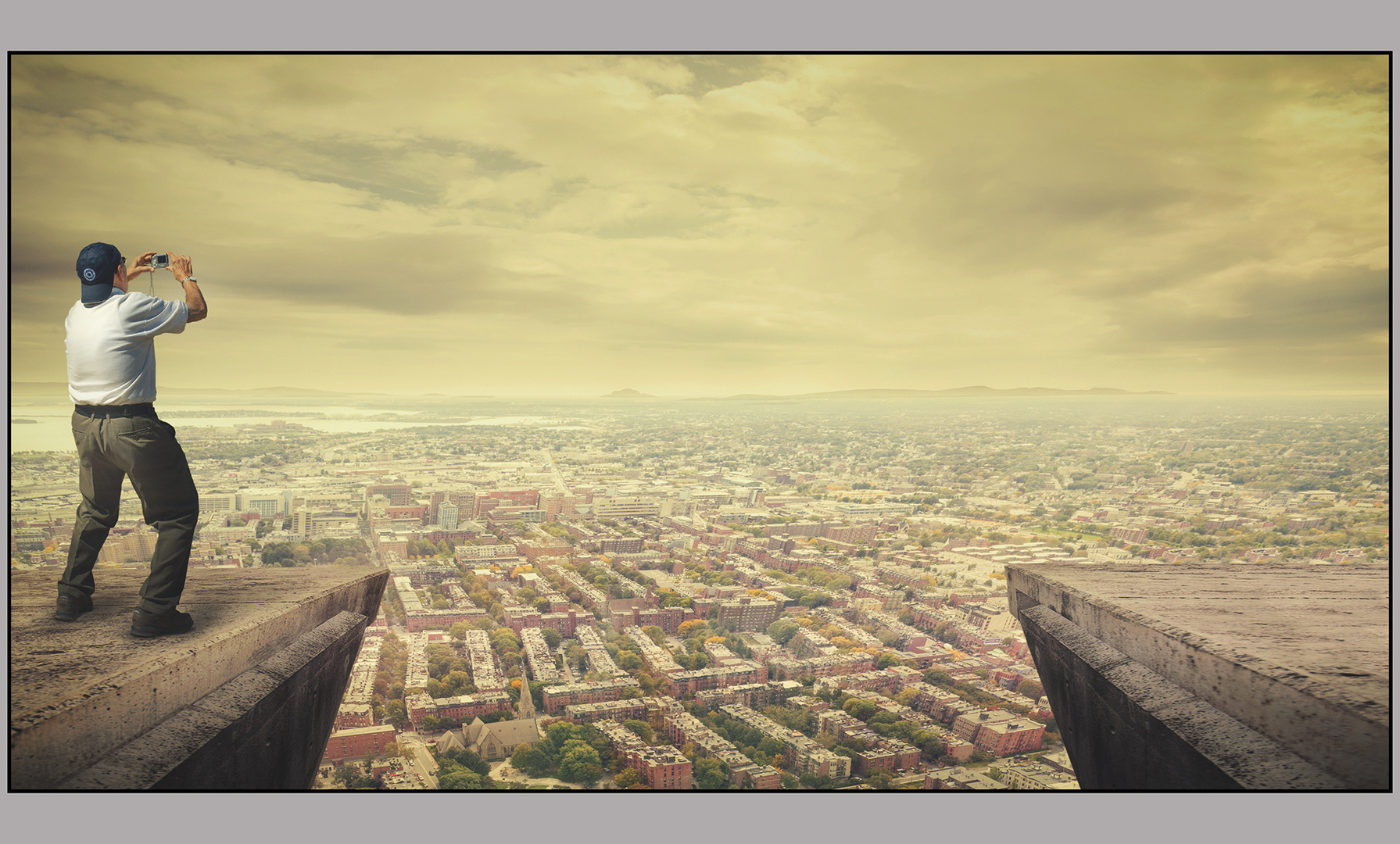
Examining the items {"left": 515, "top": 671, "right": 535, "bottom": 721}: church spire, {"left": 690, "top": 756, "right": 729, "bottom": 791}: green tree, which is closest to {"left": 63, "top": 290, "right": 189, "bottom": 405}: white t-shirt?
{"left": 690, "top": 756, "right": 729, "bottom": 791}: green tree

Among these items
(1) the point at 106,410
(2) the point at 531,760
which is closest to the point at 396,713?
(2) the point at 531,760

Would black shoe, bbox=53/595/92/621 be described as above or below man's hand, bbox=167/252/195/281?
below

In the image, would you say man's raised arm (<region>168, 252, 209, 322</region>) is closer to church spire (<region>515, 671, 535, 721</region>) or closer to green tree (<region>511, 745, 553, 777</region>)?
green tree (<region>511, 745, 553, 777</region>)

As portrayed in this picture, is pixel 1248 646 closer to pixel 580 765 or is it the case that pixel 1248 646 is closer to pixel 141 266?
pixel 580 765

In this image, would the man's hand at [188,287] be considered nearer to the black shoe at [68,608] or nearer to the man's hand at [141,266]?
the man's hand at [141,266]

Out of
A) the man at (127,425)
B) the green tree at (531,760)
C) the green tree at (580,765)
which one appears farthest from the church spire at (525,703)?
the man at (127,425)

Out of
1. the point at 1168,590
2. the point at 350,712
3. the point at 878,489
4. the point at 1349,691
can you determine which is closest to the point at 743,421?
the point at 878,489
